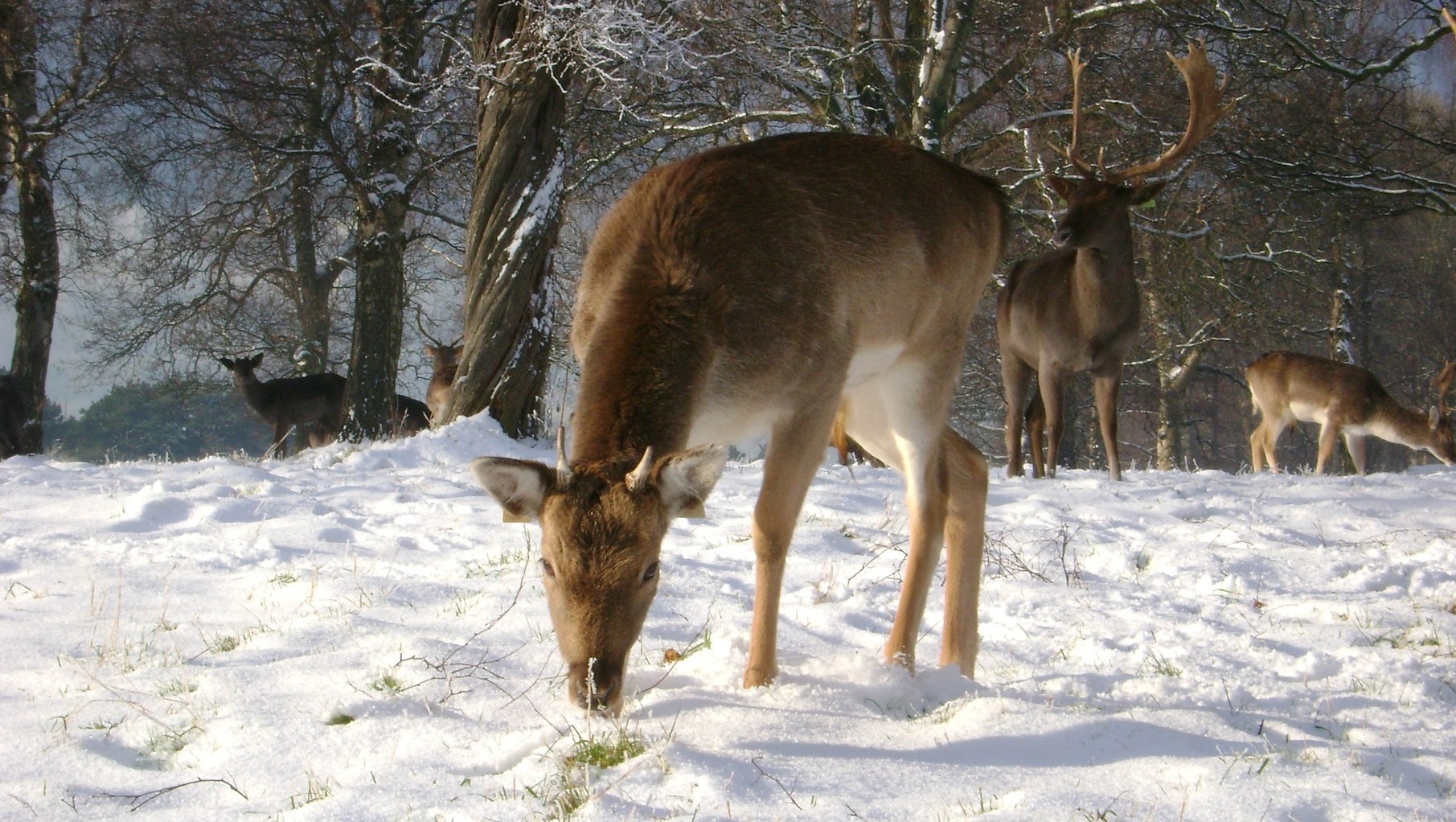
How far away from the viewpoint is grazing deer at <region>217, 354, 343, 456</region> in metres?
22.4

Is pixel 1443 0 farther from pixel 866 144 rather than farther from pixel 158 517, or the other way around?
pixel 158 517

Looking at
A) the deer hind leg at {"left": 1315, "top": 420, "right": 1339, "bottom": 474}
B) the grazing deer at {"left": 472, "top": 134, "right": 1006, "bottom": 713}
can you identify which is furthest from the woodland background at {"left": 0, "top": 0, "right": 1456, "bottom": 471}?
the grazing deer at {"left": 472, "top": 134, "right": 1006, "bottom": 713}

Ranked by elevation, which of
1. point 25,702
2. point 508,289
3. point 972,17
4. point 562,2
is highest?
point 972,17

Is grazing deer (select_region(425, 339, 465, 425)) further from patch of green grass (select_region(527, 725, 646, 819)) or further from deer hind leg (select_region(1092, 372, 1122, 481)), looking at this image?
patch of green grass (select_region(527, 725, 646, 819))

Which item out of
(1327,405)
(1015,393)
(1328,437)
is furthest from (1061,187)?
(1328,437)

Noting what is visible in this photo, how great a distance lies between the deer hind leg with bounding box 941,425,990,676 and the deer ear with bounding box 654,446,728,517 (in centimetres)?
168

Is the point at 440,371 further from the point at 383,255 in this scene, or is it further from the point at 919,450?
the point at 919,450

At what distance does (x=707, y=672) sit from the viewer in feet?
13.2

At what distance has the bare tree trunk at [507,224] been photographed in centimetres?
1045

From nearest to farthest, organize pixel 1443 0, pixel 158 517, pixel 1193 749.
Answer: pixel 1193 749 < pixel 158 517 < pixel 1443 0

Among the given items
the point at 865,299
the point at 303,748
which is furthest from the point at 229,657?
the point at 865,299

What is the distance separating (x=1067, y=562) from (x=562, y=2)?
7.01m

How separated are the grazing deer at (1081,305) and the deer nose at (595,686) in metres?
8.03

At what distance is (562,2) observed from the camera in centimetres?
1050
